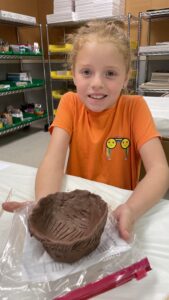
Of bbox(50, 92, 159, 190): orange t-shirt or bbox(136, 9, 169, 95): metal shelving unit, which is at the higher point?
bbox(136, 9, 169, 95): metal shelving unit

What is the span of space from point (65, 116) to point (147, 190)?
0.40 m

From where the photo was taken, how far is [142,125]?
2.55 ft

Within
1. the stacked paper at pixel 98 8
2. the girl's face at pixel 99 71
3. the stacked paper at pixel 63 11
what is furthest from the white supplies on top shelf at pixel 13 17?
the girl's face at pixel 99 71

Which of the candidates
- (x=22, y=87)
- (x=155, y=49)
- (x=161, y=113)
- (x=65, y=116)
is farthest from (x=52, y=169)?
(x=22, y=87)

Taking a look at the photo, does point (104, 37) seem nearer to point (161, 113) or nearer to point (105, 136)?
point (105, 136)

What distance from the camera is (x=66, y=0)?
2689 mm

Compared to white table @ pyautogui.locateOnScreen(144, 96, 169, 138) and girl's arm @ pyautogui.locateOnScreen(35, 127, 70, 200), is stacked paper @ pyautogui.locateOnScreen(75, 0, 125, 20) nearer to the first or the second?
white table @ pyautogui.locateOnScreen(144, 96, 169, 138)

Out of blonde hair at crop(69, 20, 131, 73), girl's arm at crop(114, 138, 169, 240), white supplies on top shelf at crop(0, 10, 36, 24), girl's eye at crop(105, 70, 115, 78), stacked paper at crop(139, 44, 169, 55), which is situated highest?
white supplies on top shelf at crop(0, 10, 36, 24)

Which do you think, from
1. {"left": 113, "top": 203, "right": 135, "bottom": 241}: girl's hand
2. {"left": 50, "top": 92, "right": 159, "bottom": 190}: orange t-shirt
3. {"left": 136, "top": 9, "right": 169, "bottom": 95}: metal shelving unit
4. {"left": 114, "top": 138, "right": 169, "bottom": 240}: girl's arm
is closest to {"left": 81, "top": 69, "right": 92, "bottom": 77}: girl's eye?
{"left": 50, "top": 92, "right": 159, "bottom": 190}: orange t-shirt

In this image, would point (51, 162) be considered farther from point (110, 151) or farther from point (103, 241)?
point (103, 241)

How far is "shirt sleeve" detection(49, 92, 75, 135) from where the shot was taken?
2.69ft

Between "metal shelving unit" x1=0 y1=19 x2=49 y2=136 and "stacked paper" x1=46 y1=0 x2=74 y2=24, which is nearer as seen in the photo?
"metal shelving unit" x1=0 y1=19 x2=49 y2=136

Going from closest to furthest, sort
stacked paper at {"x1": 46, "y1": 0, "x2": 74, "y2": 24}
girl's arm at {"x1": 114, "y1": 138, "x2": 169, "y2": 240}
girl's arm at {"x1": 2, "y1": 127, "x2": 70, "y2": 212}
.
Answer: girl's arm at {"x1": 114, "y1": 138, "x2": 169, "y2": 240}
girl's arm at {"x1": 2, "y1": 127, "x2": 70, "y2": 212}
stacked paper at {"x1": 46, "y1": 0, "x2": 74, "y2": 24}

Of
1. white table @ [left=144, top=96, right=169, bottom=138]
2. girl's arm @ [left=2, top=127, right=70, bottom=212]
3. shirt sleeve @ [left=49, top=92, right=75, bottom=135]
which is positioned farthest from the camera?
white table @ [left=144, top=96, right=169, bottom=138]
